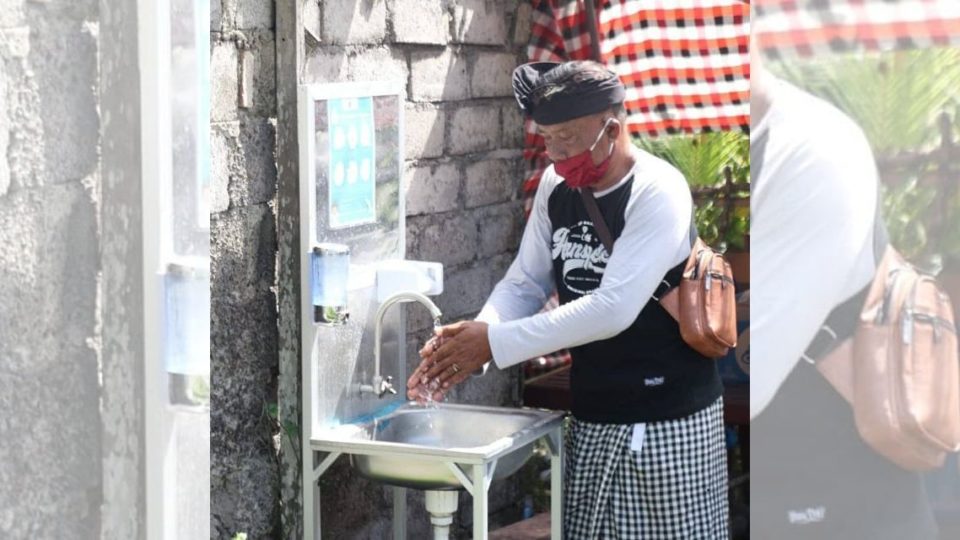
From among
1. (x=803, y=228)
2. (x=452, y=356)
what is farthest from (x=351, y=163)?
(x=803, y=228)

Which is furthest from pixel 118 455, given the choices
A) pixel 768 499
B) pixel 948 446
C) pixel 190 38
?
pixel 948 446

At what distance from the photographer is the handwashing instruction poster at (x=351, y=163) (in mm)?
4035

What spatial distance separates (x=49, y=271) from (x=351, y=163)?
2398mm

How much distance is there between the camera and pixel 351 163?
13.5ft

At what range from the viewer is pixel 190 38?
5.96ft

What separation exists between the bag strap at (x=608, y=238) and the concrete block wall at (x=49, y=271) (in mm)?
2465

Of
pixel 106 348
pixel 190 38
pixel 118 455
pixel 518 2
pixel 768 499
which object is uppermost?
pixel 518 2

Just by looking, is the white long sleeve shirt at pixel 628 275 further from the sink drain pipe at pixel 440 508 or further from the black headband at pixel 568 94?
the sink drain pipe at pixel 440 508

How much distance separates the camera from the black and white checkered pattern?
4.20m

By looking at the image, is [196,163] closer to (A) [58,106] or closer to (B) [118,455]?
(A) [58,106]

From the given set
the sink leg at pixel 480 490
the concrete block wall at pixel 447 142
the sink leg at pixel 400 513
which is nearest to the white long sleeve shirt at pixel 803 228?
the sink leg at pixel 480 490

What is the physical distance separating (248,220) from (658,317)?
3.81ft

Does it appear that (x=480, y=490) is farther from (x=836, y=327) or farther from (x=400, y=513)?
(x=836, y=327)

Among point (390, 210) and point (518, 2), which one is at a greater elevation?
point (518, 2)
